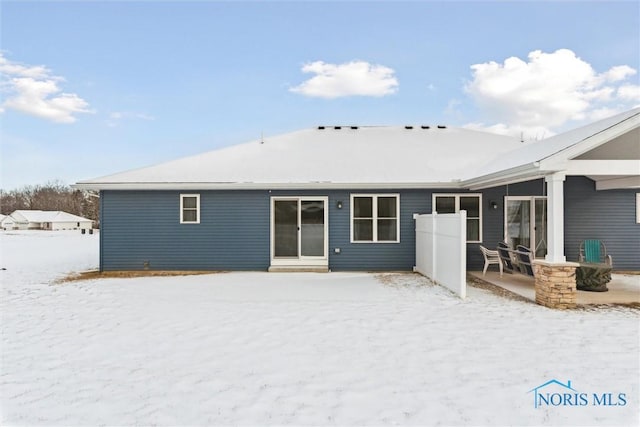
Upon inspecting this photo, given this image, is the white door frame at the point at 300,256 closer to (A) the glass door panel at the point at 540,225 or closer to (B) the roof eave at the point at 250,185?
(B) the roof eave at the point at 250,185

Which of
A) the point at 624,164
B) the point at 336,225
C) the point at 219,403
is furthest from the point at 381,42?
the point at 219,403

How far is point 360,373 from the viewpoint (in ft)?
11.3

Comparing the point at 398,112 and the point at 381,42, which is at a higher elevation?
the point at 381,42

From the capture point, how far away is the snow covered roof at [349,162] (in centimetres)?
940

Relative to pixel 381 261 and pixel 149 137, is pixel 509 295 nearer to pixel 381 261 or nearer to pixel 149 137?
pixel 381 261

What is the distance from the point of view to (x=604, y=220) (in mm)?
9766

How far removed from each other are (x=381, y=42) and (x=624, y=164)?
29.8 feet

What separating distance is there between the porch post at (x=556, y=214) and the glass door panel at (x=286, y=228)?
6.07 metres

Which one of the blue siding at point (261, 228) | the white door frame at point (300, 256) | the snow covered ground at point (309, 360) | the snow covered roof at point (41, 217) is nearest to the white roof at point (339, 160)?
the blue siding at point (261, 228)

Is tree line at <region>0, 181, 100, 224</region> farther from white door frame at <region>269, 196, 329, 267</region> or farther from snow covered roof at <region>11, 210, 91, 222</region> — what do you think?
white door frame at <region>269, 196, 329, 267</region>

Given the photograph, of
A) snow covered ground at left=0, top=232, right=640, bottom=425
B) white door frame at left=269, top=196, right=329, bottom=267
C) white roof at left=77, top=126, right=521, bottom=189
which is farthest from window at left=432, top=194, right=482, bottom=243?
snow covered ground at left=0, top=232, right=640, bottom=425
